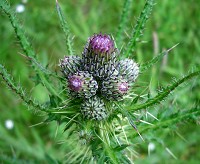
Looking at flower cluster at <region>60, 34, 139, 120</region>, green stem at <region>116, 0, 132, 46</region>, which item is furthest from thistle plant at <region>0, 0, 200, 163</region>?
green stem at <region>116, 0, 132, 46</region>

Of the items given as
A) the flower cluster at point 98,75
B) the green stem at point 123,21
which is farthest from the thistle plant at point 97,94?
the green stem at point 123,21

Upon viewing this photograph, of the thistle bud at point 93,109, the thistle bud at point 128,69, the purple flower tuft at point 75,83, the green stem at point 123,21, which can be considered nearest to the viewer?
the purple flower tuft at point 75,83

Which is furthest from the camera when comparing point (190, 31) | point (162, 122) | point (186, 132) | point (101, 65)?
point (190, 31)

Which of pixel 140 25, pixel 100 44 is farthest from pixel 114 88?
pixel 140 25

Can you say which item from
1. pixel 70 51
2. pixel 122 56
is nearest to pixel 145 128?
pixel 122 56

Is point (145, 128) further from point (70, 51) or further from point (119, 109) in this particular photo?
point (70, 51)

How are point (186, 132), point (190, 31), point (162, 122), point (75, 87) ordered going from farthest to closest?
point (190, 31), point (186, 132), point (162, 122), point (75, 87)

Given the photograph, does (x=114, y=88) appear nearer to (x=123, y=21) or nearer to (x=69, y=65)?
(x=69, y=65)

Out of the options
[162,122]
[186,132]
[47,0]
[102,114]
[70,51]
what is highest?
[47,0]

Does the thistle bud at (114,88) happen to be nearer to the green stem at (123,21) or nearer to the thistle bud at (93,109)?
the thistle bud at (93,109)
